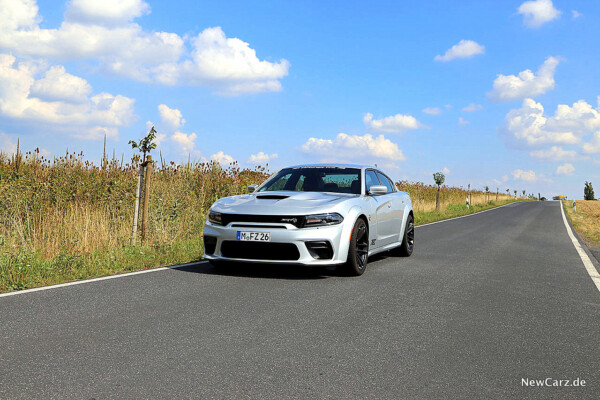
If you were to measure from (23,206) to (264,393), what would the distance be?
862 cm

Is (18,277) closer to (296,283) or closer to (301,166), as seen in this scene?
(296,283)

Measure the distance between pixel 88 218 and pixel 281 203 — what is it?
434 cm

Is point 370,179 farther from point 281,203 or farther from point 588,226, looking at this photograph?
point 588,226

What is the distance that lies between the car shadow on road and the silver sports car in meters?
0.24

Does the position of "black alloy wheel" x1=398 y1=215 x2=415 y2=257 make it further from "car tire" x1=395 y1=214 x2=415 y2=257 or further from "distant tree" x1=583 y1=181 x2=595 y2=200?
"distant tree" x1=583 y1=181 x2=595 y2=200

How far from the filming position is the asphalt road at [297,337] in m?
3.25

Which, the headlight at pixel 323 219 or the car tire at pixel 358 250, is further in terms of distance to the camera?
the car tire at pixel 358 250

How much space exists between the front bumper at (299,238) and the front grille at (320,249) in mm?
30

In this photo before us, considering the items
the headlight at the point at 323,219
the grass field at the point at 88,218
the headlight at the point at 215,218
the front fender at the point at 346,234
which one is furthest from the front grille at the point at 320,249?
the grass field at the point at 88,218

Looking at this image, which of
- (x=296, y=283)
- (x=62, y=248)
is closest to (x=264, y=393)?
(x=296, y=283)

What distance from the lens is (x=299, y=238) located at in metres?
6.66

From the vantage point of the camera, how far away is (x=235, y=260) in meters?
6.98

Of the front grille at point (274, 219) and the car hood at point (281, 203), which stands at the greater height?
the car hood at point (281, 203)

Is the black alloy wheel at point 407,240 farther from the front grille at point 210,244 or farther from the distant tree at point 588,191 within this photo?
the distant tree at point 588,191
